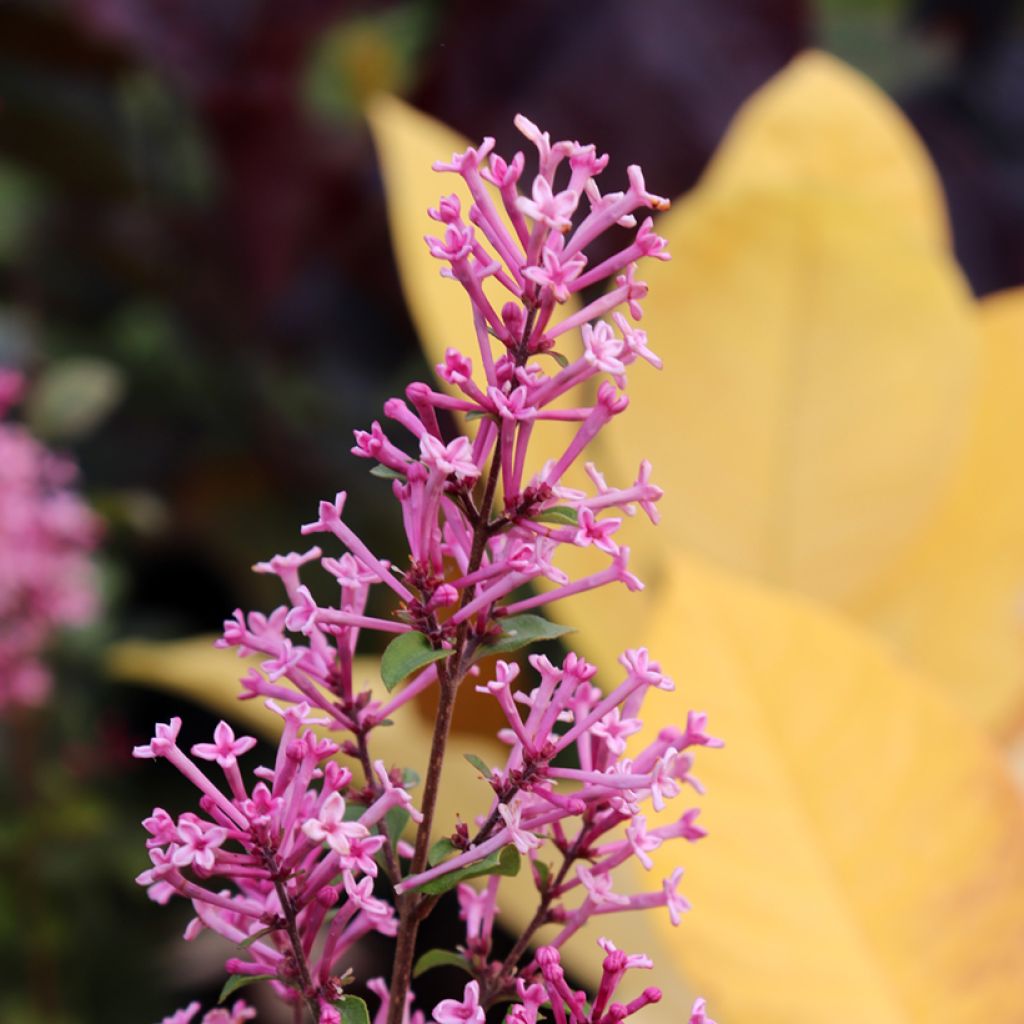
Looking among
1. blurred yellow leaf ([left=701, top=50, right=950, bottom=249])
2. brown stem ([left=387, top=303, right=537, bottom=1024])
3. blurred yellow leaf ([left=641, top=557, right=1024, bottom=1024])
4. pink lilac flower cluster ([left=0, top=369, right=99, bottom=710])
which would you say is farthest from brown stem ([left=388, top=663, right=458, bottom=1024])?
pink lilac flower cluster ([left=0, top=369, right=99, bottom=710])

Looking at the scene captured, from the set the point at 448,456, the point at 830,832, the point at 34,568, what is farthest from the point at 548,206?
the point at 34,568

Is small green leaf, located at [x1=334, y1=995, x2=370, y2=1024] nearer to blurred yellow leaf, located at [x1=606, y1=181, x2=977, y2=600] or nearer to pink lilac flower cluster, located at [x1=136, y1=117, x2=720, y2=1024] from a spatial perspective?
pink lilac flower cluster, located at [x1=136, y1=117, x2=720, y2=1024]

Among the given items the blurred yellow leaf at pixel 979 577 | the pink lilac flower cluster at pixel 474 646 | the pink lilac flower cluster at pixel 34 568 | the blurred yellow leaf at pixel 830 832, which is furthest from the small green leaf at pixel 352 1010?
the pink lilac flower cluster at pixel 34 568

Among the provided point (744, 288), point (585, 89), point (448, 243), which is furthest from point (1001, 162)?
point (448, 243)

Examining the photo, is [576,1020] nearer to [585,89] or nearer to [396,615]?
[396,615]

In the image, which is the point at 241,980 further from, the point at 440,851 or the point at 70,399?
the point at 70,399
